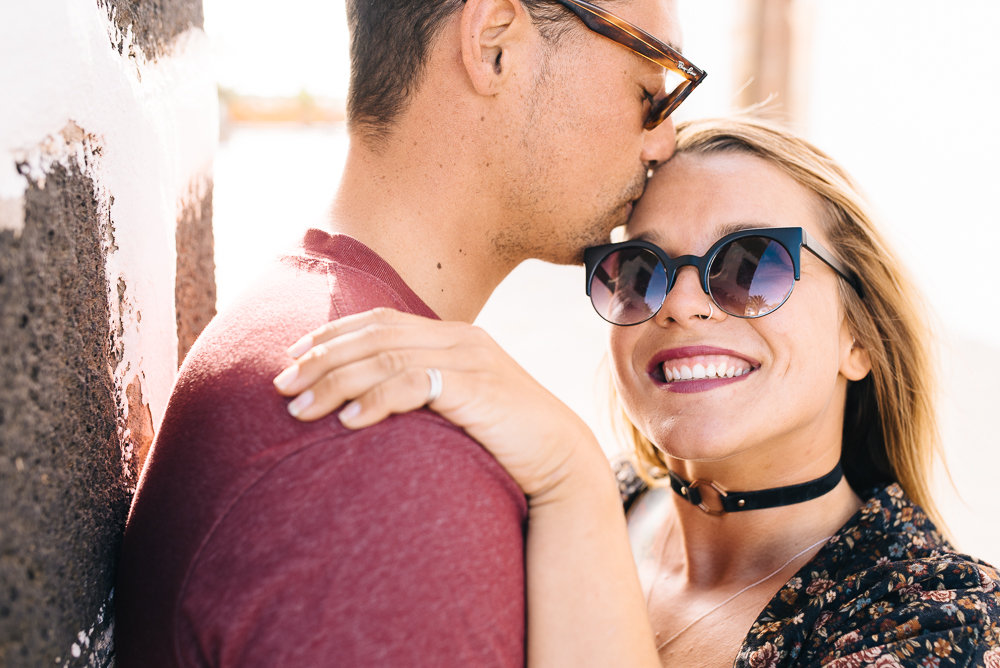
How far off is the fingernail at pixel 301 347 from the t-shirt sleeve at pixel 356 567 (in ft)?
0.55

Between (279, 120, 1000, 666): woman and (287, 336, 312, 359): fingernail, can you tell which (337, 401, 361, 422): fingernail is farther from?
(279, 120, 1000, 666): woman

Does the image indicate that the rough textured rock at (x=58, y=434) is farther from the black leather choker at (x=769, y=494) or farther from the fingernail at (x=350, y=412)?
the black leather choker at (x=769, y=494)

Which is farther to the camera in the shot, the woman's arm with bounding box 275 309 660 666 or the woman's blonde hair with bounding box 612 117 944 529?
the woman's blonde hair with bounding box 612 117 944 529

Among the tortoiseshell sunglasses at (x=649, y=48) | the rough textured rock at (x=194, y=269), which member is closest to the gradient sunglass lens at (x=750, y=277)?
the tortoiseshell sunglasses at (x=649, y=48)

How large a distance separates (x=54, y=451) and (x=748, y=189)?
1713 mm

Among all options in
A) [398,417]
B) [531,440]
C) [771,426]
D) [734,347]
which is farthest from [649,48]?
[398,417]

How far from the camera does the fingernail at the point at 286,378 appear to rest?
1.22 meters

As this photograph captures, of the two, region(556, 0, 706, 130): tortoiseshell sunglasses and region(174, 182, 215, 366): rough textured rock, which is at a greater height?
region(556, 0, 706, 130): tortoiseshell sunglasses

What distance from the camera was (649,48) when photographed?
196 cm

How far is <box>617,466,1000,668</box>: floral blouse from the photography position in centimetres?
163

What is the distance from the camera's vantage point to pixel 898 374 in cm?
239

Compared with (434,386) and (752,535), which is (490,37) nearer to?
(434,386)

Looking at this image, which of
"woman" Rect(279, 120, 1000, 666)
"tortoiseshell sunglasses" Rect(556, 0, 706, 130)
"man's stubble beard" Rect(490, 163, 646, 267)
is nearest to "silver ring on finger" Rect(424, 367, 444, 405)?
"woman" Rect(279, 120, 1000, 666)

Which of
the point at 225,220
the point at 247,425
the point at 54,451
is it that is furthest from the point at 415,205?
the point at 225,220
